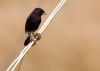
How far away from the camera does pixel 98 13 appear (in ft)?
15.7

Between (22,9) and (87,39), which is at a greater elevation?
(22,9)

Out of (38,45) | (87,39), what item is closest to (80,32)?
(87,39)

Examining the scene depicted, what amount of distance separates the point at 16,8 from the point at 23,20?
0.13 meters

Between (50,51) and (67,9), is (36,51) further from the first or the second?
(67,9)

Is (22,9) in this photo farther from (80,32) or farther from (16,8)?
(80,32)

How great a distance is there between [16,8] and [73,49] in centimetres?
65

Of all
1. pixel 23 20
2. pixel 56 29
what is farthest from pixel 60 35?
pixel 23 20

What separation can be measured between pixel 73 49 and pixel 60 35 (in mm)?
181

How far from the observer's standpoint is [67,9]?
4.74 metres

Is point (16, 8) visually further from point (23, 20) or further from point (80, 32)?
point (80, 32)

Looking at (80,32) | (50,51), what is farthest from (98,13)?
(50,51)

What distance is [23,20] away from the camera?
4.77m

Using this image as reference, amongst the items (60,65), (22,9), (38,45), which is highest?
(22,9)

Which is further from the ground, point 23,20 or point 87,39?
point 23,20
